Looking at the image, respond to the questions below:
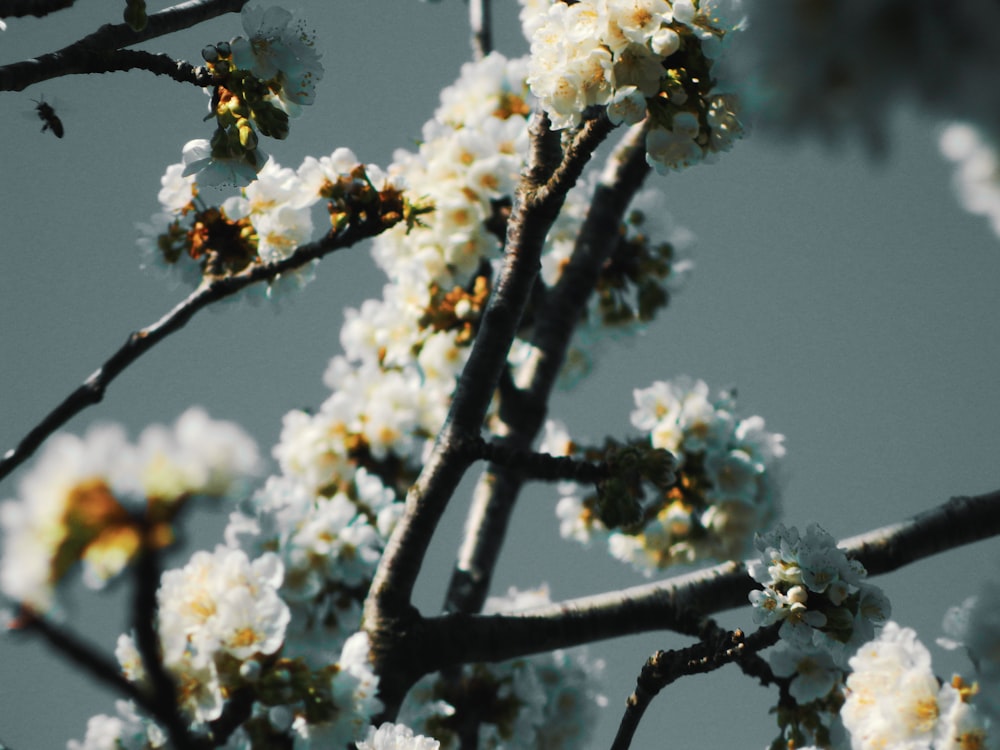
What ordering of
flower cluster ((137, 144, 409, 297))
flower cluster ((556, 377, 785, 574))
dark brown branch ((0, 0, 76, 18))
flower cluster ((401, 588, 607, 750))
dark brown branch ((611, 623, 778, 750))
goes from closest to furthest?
dark brown branch ((0, 0, 76, 18)) < dark brown branch ((611, 623, 778, 750)) < flower cluster ((137, 144, 409, 297)) < flower cluster ((401, 588, 607, 750)) < flower cluster ((556, 377, 785, 574))

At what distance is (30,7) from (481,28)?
3.49 metres

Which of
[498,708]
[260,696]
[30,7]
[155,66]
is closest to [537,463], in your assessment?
[260,696]

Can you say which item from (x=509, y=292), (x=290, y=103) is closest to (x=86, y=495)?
(x=290, y=103)

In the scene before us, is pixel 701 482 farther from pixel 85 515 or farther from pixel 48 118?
pixel 85 515

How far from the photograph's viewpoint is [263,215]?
8.64 ft

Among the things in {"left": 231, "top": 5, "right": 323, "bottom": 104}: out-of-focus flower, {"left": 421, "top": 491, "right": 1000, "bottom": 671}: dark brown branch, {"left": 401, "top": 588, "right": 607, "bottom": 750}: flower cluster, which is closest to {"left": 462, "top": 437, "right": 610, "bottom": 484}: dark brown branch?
{"left": 421, "top": 491, "right": 1000, "bottom": 671}: dark brown branch

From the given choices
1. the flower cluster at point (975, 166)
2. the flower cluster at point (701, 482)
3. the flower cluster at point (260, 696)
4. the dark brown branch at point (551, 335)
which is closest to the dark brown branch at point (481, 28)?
the dark brown branch at point (551, 335)

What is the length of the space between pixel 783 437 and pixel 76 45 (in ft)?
11.0

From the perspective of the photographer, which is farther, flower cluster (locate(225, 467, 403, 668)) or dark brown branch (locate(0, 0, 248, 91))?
flower cluster (locate(225, 467, 403, 668))

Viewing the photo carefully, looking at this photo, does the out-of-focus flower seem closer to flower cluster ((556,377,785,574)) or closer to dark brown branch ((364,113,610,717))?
dark brown branch ((364,113,610,717))

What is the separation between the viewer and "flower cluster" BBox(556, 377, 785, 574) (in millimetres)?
3768

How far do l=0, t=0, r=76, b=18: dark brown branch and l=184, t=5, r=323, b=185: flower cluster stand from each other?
1.10ft

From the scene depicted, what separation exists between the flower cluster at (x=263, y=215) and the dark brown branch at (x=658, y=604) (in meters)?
1.19

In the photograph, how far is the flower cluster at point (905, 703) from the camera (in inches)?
72.1
